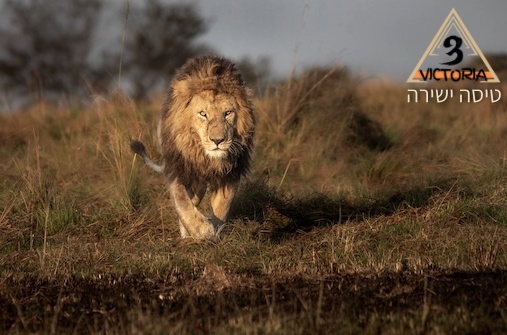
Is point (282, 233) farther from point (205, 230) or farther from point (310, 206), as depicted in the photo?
point (205, 230)

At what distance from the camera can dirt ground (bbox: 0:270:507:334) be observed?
413 centimetres

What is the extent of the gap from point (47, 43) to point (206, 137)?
19.6m

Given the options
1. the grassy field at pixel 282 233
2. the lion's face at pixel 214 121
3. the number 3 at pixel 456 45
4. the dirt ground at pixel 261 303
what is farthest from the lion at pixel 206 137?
the number 3 at pixel 456 45

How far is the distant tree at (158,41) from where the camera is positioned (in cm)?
2356

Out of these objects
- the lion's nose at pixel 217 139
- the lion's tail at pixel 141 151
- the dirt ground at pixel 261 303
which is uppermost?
the lion's nose at pixel 217 139

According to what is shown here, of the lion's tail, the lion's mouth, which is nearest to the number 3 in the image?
the lion's tail

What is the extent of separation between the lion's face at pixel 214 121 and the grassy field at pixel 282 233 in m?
0.69

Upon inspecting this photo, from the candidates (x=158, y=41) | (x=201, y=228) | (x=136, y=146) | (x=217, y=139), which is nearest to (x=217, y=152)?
(x=217, y=139)

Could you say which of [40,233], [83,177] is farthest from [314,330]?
[83,177]

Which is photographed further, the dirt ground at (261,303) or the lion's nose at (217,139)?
the lion's nose at (217,139)

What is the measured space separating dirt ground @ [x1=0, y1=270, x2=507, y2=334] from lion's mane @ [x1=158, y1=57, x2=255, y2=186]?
1.16 m

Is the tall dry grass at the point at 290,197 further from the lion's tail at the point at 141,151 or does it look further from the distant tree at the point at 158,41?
the distant tree at the point at 158,41

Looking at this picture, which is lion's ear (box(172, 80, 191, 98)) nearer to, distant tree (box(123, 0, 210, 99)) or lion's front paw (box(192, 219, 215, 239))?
lion's front paw (box(192, 219, 215, 239))

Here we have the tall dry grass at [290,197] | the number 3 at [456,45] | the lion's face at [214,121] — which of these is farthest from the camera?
the number 3 at [456,45]
